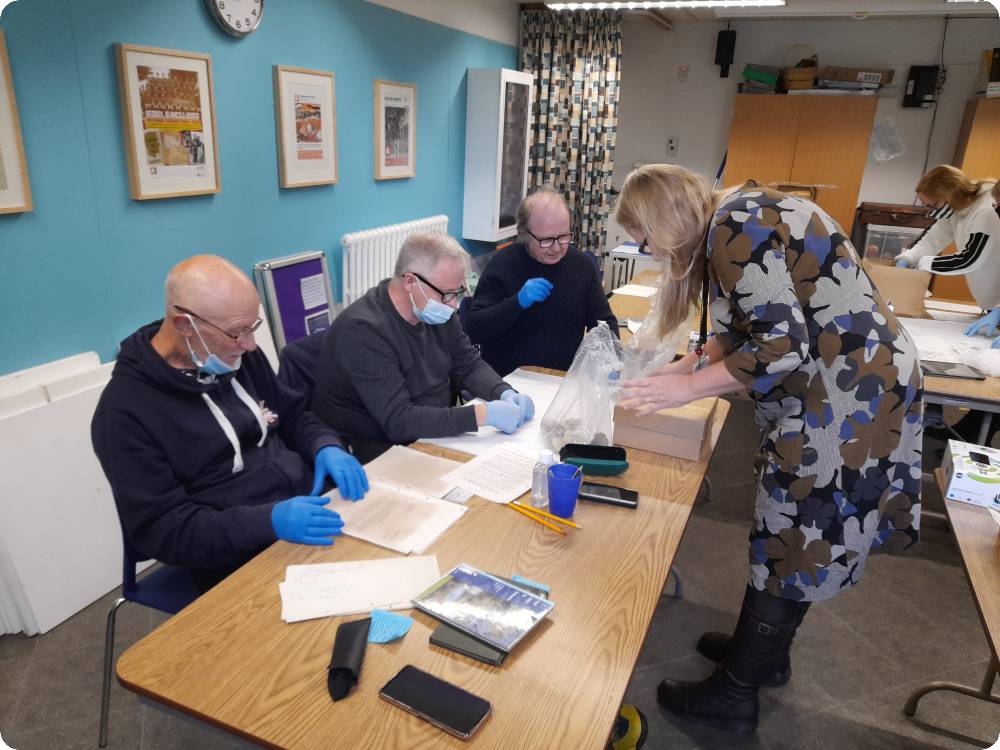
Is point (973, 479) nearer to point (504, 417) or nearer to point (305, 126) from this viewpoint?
point (504, 417)

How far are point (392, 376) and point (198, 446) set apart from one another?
1.86ft

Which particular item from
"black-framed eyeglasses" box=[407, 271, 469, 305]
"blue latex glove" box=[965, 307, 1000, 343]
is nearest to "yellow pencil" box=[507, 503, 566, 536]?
"black-framed eyeglasses" box=[407, 271, 469, 305]

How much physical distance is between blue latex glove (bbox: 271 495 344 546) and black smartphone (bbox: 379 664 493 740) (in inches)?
15.9

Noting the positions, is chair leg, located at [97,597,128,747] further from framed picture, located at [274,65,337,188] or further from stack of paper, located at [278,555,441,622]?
framed picture, located at [274,65,337,188]

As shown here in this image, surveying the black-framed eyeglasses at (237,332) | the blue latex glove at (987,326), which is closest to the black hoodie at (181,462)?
the black-framed eyeglasses at (237,332)

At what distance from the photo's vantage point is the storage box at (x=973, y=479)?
1.67 meters

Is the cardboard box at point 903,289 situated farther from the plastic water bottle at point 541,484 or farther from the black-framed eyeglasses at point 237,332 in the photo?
the black-framed eyeglasses at point 237,332

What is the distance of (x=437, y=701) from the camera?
0.98 metres

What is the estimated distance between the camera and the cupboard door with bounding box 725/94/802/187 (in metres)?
5.58

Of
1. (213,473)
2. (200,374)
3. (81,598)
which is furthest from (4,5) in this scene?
(81,598)

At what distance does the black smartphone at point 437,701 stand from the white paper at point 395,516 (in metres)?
0.34

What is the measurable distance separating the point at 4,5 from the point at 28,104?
0.27m

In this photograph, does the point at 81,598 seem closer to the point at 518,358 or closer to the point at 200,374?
the point at 200,374

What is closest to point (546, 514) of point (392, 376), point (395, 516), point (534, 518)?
point (534, 518)
